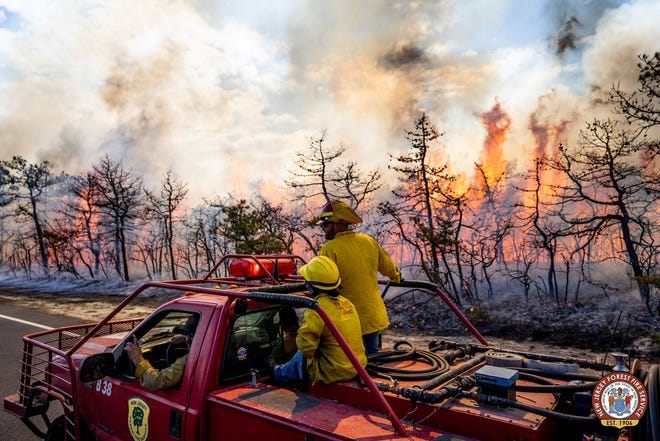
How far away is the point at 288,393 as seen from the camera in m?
3.06

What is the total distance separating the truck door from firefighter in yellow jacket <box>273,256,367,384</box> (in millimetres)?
775

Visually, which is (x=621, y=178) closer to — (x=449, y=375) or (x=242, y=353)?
(x=449, y=375)

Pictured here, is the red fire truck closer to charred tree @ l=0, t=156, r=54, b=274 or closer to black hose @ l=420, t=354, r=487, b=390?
black hose @ l=420, t=354, r=487, b=390

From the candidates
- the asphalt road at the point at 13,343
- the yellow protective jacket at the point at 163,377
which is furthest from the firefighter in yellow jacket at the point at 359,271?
the asphalt road at the point at 13,343

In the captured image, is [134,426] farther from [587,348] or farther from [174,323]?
[587,348]

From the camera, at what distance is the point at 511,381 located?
2682mm

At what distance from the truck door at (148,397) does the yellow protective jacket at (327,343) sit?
2.72ft

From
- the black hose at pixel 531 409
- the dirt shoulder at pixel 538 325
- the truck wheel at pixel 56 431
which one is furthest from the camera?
the dirt shoulder at pixel 538 325

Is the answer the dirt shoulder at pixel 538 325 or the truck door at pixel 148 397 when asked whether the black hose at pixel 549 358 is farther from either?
the dirt shoulder at pixel 538 325

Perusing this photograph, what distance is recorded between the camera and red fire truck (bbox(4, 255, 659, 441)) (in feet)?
8.21

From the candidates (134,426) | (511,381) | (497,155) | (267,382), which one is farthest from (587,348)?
(497,155)

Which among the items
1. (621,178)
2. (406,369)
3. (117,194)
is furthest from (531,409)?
(117,194)

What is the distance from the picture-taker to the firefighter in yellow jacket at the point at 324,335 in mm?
2955

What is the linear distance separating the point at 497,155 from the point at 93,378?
55.1 ft
